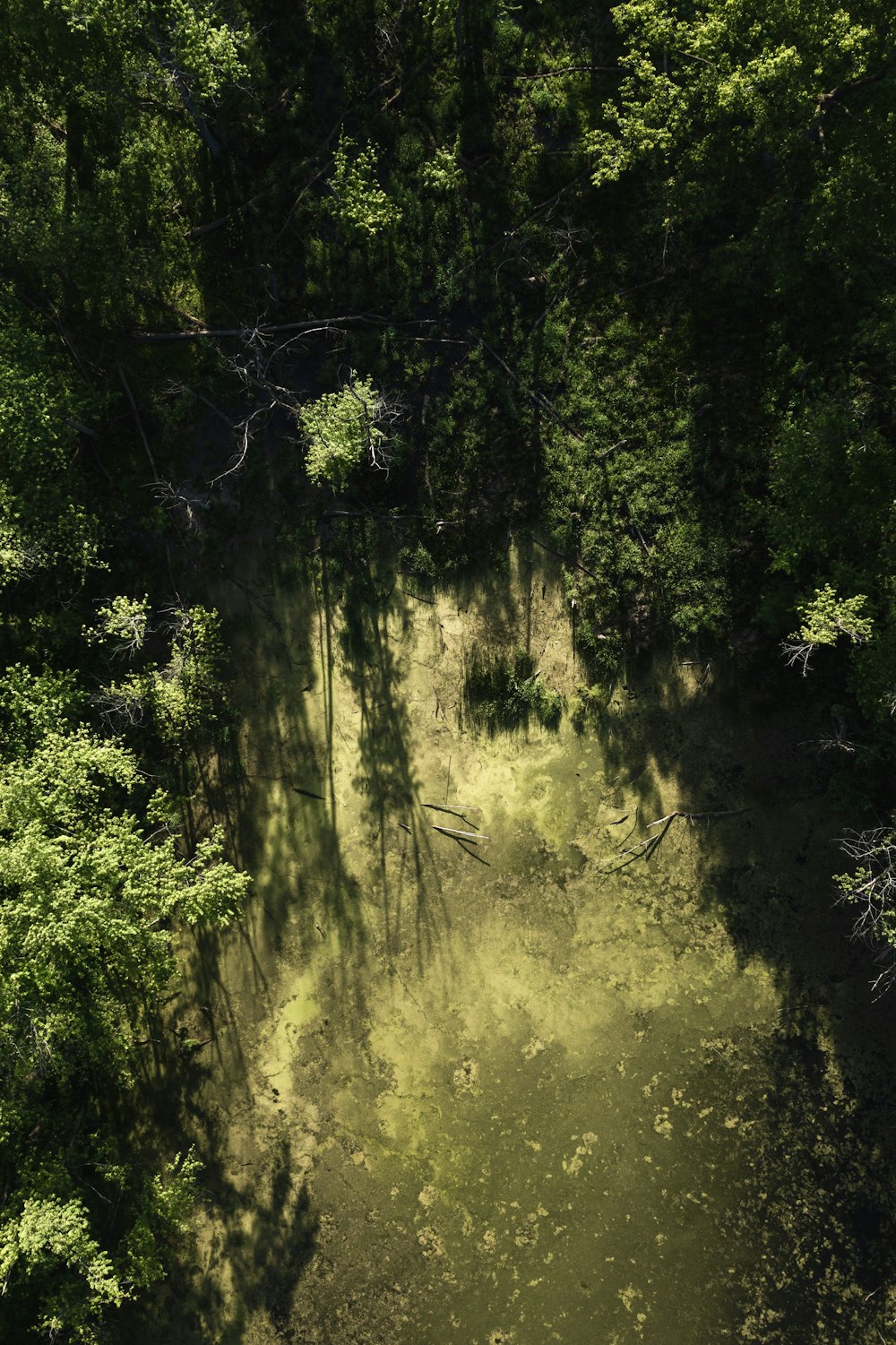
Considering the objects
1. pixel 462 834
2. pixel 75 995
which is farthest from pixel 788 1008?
pixel 75 995

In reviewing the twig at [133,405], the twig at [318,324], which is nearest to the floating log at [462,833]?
the twig at [133,405]

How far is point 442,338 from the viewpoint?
12.7 meters

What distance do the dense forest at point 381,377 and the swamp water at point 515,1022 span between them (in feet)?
2.71

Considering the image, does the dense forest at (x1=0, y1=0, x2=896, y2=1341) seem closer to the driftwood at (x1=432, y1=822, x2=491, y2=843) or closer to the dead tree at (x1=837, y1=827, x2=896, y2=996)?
the dead tree at (x1=837, y1=827, x2=896, y2=996)

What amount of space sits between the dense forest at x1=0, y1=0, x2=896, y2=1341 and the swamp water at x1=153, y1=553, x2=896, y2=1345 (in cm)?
83

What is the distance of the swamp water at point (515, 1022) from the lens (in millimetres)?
12344

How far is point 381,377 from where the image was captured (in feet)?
41.9

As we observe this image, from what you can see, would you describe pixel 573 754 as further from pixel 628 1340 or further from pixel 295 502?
pixel 628 1340

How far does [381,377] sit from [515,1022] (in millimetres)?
9807

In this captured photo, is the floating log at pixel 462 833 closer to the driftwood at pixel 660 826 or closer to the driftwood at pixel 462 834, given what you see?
the driftwood at pixel 462 834

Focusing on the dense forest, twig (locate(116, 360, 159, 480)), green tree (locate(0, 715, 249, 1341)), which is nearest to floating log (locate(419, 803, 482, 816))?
the dense forest

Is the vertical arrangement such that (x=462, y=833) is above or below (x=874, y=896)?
above

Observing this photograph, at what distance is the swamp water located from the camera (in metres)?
12.3

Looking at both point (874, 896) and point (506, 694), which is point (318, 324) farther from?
point (874, 896)
